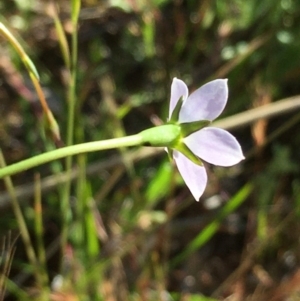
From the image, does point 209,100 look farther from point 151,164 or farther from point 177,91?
point 151,164

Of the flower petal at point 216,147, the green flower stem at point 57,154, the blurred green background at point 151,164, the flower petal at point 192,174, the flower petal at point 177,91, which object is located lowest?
the blurred green background at point 151,164

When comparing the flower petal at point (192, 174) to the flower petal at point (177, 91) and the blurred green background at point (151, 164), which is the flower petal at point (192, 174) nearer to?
the flower petal at point (177, 91)

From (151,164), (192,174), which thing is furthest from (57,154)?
(151,164)

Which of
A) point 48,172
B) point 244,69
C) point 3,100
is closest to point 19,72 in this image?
point 3,100

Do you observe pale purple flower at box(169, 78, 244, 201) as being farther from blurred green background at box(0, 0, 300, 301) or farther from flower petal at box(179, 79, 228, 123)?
blurred green background at box(0, 0, 300, 301)

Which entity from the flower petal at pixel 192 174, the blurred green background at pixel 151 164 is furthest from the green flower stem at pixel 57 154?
the blurred green background at pixel 151 164
